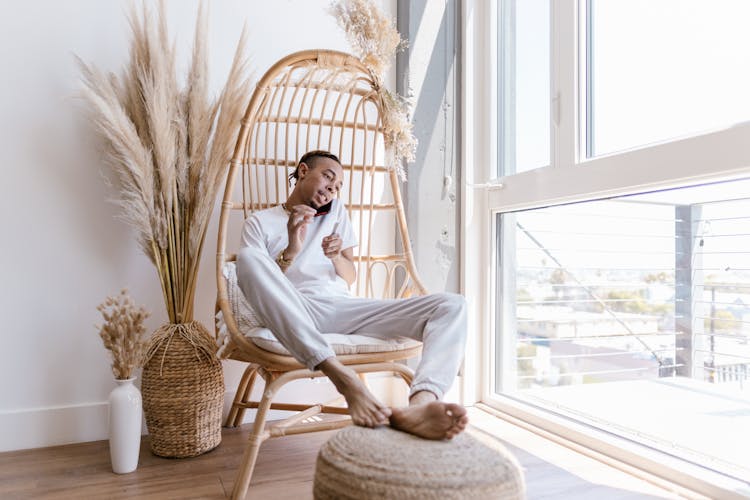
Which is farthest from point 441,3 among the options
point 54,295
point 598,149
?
point 54,295

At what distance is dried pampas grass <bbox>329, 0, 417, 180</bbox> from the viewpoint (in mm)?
1959

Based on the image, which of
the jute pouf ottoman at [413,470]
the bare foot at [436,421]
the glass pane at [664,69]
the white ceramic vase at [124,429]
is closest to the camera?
the jute pouf ottoman at [413,470]

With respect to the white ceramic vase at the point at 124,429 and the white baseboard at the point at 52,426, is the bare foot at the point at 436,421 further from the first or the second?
the white baseboard at the point at 52,426

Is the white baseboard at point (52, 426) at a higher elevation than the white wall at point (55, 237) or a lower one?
lower

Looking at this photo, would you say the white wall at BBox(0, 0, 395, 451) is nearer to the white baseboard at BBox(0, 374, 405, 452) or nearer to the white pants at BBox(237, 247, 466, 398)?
the white baseboard at BBox(0, 374, 405, 452)

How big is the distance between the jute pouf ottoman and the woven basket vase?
0.92 m

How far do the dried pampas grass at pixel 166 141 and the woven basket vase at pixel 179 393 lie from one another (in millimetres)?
122

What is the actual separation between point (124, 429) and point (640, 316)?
1715 millimetres

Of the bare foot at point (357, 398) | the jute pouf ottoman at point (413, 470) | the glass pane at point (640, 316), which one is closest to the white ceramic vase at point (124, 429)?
the bare foot at point (357, 398)

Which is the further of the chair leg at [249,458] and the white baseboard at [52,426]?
the white baseboard at [52,426]

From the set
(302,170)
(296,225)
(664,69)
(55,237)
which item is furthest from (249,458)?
(664,69)

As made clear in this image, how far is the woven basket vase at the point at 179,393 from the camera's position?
1787 mm

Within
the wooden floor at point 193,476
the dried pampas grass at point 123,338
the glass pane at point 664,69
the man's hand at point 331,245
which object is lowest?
the wooden floor at point 193,476

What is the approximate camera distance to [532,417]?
2.17 m
